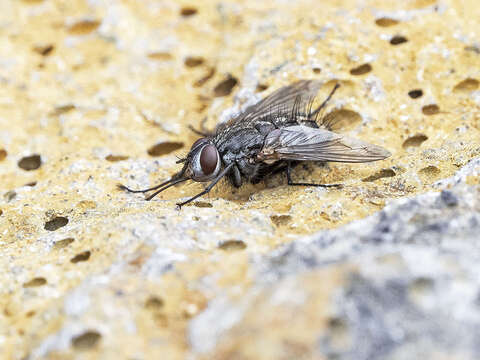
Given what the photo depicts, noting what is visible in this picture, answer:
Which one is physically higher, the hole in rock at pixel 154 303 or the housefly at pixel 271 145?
the hole in rock at pixel 154 303

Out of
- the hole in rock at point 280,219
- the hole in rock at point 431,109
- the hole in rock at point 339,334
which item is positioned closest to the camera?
the hole in rock at point 339,334

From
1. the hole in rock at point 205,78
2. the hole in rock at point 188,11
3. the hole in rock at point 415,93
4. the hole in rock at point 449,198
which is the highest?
the hole in rock at point 188,11

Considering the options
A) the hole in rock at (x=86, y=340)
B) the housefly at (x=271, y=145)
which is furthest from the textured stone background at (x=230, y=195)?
the housefly at (x=271, y=145)

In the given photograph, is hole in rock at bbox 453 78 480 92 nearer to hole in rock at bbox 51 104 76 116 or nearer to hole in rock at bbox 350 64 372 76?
hole in rock at bbox 350 64 372 76

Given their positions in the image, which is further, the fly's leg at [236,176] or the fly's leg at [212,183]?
the fly's leg at [236,176]

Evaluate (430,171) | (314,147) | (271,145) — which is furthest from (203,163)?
(430,171)

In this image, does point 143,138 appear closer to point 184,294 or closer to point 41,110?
point 41,110

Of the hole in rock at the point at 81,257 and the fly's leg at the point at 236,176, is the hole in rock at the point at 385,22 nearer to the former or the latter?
the fly's leg at the point at 236,176

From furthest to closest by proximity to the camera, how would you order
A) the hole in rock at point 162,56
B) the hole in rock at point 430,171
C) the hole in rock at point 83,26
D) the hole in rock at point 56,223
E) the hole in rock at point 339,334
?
the hole in rock at point 83,26
the hole in rock at point 162,56
the hole in rock at point 56,223
the hole in rock at point 430,171
the hole in rock at point 339,334

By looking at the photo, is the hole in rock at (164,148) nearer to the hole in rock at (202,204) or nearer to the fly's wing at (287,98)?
the fly's wing at (287,98)
